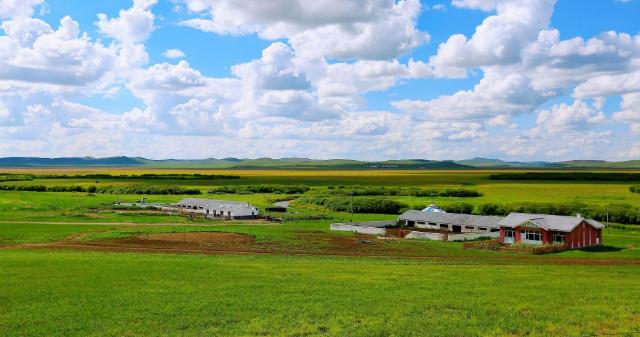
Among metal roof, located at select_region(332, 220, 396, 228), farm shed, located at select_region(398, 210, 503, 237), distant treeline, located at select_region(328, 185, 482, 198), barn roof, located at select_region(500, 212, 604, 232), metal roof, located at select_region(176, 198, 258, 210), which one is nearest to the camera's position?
barn roof, located at select_region(500, 212, 604, 232)

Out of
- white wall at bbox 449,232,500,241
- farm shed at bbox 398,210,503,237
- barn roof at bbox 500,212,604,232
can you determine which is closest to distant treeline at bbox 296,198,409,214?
farm shed at bbox 398,210,503,237

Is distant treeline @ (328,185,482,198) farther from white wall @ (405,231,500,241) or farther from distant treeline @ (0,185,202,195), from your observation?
white wall @ (405,231,500,241)

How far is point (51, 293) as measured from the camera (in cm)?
2694

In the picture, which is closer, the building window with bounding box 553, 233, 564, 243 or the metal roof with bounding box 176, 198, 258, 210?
the building window with bounding box 553, 233, 564, 243

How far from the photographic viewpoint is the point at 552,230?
63281mm

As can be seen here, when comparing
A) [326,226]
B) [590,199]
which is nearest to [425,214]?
[326,226]

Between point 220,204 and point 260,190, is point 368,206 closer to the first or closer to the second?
point 220,204

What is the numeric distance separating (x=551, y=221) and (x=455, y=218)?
18.8 metres

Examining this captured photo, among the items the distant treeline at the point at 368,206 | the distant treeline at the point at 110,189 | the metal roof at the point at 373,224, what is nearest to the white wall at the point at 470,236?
the metal roof at the point at 373,224

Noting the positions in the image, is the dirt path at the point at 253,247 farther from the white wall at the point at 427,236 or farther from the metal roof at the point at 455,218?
the metal roof at the point at 455,218

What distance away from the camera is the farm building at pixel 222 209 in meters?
103

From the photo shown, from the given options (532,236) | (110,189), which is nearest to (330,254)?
(532,236)

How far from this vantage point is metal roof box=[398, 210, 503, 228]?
254ft

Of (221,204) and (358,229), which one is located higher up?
(221,204)
